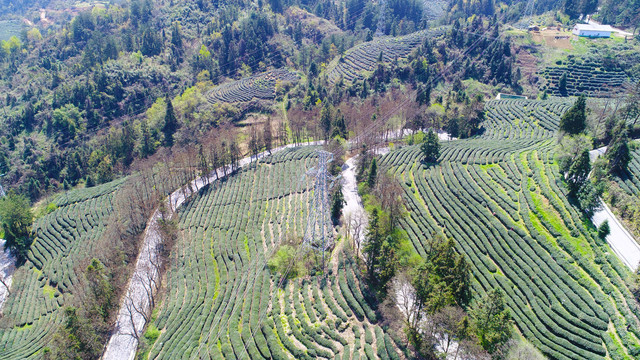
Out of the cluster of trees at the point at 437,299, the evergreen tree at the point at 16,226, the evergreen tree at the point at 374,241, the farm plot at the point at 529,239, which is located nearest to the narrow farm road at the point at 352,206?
the evergreen tree at the point at 374,241

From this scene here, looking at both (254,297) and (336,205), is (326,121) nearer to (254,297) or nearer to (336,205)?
(336,205)

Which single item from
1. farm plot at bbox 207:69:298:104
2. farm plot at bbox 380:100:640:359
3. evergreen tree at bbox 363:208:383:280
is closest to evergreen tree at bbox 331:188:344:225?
farm plot at bbox 380:100:640:359

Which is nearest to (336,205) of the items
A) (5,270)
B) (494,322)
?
(494,322)

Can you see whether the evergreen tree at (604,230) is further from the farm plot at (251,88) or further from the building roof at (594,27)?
the building roof at (594,27)

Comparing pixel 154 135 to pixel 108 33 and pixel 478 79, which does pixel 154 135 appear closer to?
pixel 108 33

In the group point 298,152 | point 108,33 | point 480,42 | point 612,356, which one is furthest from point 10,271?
point 480,42

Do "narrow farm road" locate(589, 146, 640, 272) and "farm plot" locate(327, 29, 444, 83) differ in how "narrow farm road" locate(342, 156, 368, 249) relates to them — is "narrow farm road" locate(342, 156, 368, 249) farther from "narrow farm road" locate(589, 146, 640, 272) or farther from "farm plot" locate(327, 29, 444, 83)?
"farm plot" locate(327, 29, 444, 83)
